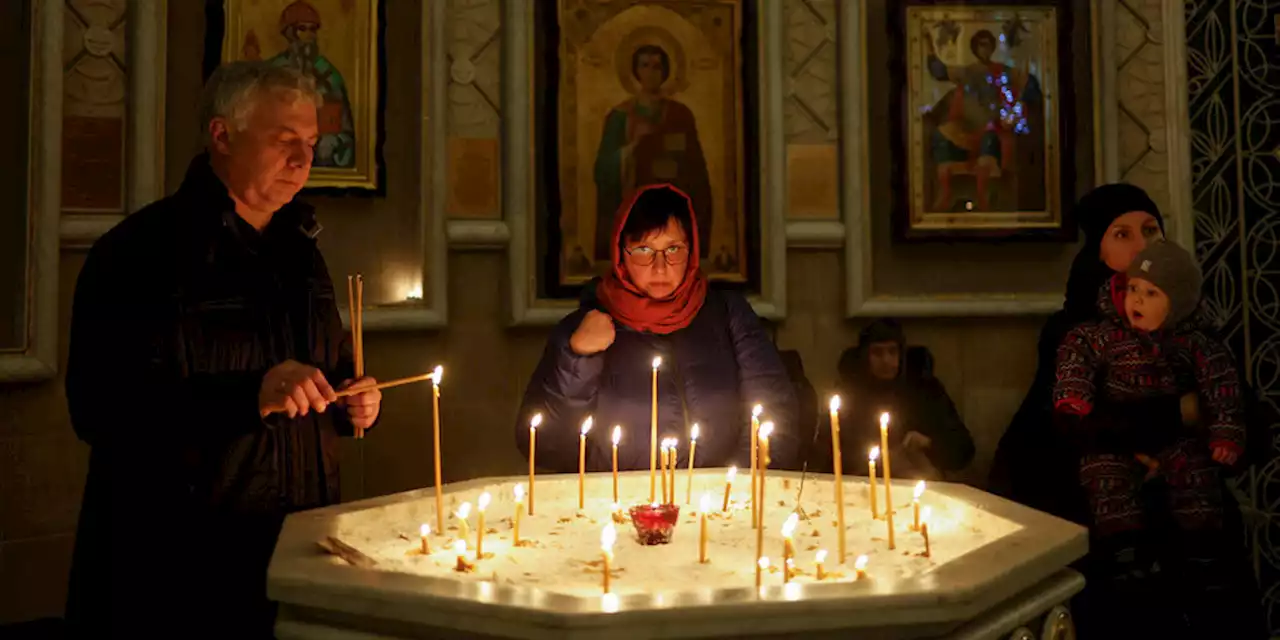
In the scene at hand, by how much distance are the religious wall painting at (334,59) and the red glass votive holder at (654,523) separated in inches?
89.4

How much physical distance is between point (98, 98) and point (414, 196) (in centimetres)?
110

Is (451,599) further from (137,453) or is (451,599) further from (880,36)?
(880,36)

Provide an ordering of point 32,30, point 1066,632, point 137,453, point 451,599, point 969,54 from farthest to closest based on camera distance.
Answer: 1. point 969,54
2. point 32,30
3. point 137,453
4. point 1066,632
5. point 451,599

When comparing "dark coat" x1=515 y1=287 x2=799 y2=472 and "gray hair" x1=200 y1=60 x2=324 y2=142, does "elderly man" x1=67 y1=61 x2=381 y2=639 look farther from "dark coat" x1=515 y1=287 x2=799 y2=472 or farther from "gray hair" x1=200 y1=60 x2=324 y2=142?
"dark coat" x1=515 y1=287 x2=799 y2=472

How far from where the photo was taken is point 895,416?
3.42m

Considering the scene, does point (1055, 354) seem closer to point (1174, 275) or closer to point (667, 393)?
point (1174, 275)

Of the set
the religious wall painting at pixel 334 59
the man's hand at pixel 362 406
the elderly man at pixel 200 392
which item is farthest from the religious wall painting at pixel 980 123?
the elderly man at pixel 200 392

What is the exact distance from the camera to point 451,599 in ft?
4.32

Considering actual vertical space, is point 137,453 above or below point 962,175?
below

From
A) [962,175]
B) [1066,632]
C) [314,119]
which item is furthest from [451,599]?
[962,175]

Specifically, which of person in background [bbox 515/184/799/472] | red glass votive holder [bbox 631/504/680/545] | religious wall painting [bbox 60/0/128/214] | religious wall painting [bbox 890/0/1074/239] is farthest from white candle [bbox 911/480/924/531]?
religious wall painting [bbox 60/0/128/214]

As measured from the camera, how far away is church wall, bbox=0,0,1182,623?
3.36 metres

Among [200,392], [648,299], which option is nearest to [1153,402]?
[648,299]

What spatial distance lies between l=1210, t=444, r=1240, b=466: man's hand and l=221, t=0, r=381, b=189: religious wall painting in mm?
2879
